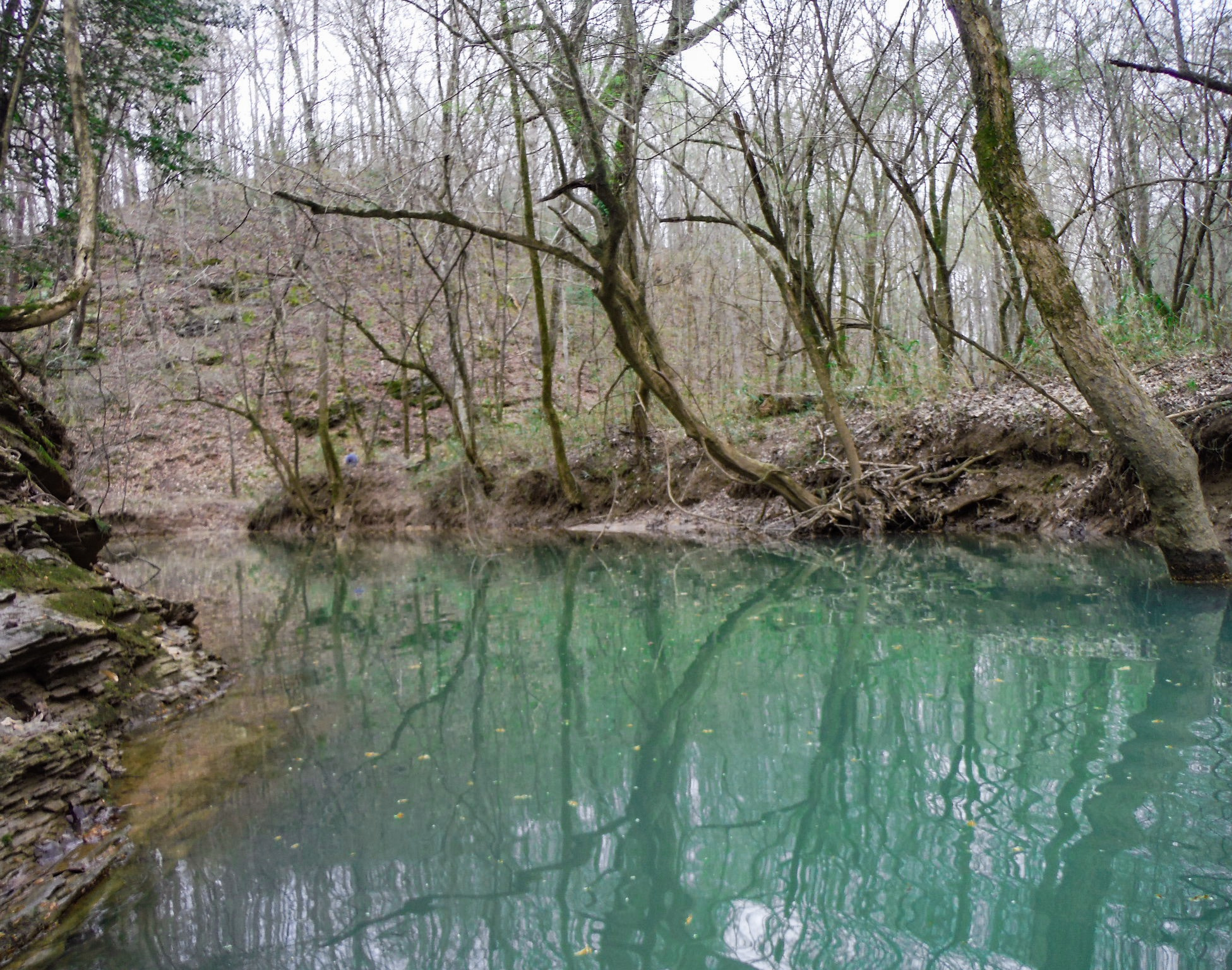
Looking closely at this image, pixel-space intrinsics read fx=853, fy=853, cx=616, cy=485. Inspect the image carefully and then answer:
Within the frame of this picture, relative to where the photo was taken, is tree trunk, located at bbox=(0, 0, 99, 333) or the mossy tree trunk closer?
tree trunk, located at bbox=(0, 0, 99, 333)

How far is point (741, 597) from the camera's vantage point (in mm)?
9367

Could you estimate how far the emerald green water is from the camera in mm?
2932

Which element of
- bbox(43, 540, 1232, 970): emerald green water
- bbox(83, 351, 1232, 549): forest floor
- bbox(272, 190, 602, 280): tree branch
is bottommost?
bbox(43, 540, 1232, 970): emerald green water

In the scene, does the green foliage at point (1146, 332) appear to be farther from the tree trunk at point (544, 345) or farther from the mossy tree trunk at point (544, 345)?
the tree trunk at point (544, 345)

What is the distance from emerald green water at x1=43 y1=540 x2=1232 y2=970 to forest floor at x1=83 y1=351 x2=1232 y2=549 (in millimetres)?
4396

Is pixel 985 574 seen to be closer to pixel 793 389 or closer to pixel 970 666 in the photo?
pixel 970 666

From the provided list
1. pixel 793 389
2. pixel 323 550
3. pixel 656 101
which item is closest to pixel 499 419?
pixel 323 550

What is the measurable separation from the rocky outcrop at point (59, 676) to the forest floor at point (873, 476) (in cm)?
732

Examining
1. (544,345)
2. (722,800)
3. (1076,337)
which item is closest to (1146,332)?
(1076,337)

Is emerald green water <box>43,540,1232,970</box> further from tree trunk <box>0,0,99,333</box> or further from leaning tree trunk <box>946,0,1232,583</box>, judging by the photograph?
tree trunk <box>0,0,99,333</box>

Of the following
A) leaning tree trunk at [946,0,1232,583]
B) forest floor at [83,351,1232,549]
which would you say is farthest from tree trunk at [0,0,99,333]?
leaning tree trunk at [946,0,1232,583]

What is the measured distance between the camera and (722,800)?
13.2ft

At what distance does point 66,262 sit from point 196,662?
644 cm

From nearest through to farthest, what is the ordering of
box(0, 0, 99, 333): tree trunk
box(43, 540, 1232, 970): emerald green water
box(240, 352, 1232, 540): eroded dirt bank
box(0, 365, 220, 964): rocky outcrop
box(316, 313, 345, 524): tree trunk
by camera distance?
box(43, 540, 1232, 970): emerald green water → box(0, 365, 220, 964): rocky outcrop → box(0, 0, 99, 333): tree trunk → box(240, 352, 1232, 540): eroded dirt bank → box(316, 313, 345, 524): tree trunk
